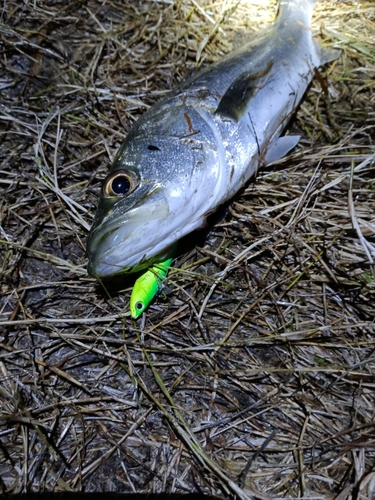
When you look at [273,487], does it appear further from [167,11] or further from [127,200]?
[167,11]

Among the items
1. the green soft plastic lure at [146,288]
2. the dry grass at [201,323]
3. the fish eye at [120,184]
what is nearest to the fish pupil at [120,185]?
the fish eye at [120,184]

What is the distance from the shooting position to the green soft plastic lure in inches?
91.8

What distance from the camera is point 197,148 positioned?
236 centimetres

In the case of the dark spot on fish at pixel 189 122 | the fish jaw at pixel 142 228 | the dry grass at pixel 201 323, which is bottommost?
the dry grass at pixel 201 323

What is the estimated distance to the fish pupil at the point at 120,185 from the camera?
86.9 inches

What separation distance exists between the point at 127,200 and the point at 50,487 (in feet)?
4.86

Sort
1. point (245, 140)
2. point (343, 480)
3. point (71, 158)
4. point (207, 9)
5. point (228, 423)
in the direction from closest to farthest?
1. point (343, 480)
2. point (228, 423)
3. point (245, 140)
4. point (71, 158)
5. point (207, 9)

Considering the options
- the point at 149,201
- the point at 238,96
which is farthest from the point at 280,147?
the point at 149,201

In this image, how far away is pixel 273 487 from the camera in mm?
1979

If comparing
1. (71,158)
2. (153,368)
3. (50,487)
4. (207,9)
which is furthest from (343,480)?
(207,9)

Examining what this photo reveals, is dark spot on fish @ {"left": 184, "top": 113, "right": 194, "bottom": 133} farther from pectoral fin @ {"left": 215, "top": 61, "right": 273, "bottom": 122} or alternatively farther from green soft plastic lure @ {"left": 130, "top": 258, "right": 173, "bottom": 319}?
green soft plastic lure @ {"left": 130, "top": 258, "right": 173, "bottom": 319}

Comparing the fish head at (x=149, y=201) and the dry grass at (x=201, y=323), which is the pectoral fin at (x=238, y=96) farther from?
the dry grass at (x=201, y=323)

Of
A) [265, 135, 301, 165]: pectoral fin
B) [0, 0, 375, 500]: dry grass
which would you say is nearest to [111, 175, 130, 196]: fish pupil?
[0, 0, 375, 500]: dry grass

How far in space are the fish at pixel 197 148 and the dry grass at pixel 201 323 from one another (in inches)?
10.2
